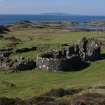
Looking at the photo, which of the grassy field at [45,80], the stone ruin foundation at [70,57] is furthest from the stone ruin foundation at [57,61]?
the grassy field at [45,80]

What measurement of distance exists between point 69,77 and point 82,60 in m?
10.5

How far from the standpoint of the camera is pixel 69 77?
54.9m

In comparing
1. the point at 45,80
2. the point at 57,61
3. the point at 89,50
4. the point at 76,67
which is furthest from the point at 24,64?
the point at 89,50

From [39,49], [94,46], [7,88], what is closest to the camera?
[7,88]

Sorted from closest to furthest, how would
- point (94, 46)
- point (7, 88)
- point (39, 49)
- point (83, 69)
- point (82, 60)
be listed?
point (7, 88), point (83, 69), point (82, 60), point (94, 46), point (39, 49)

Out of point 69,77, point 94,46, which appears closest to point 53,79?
point 69,77

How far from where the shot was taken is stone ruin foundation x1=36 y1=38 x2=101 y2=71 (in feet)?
196

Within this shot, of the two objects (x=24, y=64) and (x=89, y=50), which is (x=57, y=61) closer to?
(x=24, y=64)

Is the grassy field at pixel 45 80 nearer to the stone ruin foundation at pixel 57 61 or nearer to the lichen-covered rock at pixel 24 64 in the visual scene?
the stone ruin foundation at pixel 57 61

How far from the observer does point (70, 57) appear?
205 feet

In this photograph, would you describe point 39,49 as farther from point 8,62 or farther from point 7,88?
point 7,88

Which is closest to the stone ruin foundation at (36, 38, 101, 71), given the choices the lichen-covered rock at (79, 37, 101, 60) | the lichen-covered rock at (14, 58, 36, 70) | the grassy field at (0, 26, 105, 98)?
the lichen-covered rock at (79, 37, 101, 60)

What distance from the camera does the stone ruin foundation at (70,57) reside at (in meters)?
59.8

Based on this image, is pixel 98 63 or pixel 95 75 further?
pixel 98 63
